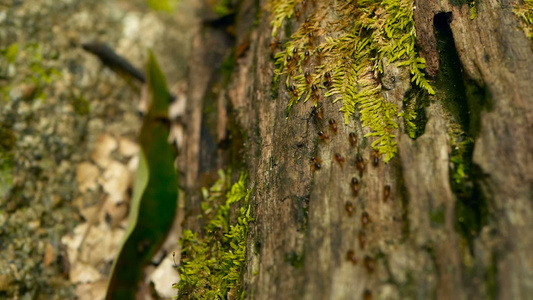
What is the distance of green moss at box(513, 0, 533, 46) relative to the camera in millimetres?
2992

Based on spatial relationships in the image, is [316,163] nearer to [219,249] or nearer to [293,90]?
[293,90]

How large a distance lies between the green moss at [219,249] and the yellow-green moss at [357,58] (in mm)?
1041

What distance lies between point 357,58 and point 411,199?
1285 millimetres

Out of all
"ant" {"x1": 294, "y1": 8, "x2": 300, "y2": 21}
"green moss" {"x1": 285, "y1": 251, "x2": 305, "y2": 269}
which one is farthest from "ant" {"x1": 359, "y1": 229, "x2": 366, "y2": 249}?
"ant" {"x1": 294, "y1": 8, "x2": 300, "y2": 21}

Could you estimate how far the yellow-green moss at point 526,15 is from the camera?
2994 millimetres

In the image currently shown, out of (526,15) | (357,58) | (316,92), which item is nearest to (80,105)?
(316,92)

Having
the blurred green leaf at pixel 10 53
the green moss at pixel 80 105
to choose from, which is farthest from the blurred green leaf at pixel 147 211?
the blurred green leaf at pixel 10 53

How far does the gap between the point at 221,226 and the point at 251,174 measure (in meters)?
0.53

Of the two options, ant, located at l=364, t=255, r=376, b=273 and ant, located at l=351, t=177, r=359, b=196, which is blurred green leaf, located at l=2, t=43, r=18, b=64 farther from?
ant, located at l=364, t=255, r=376, b=273

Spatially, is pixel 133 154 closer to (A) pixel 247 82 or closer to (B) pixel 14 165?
(B) pixel 14 165

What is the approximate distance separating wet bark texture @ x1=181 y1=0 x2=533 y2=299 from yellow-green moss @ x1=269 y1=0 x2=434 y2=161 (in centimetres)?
9

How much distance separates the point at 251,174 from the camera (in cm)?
352

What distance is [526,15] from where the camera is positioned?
304cm

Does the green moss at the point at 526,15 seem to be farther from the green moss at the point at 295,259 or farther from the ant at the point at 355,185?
the green moss at the point at 295,259
